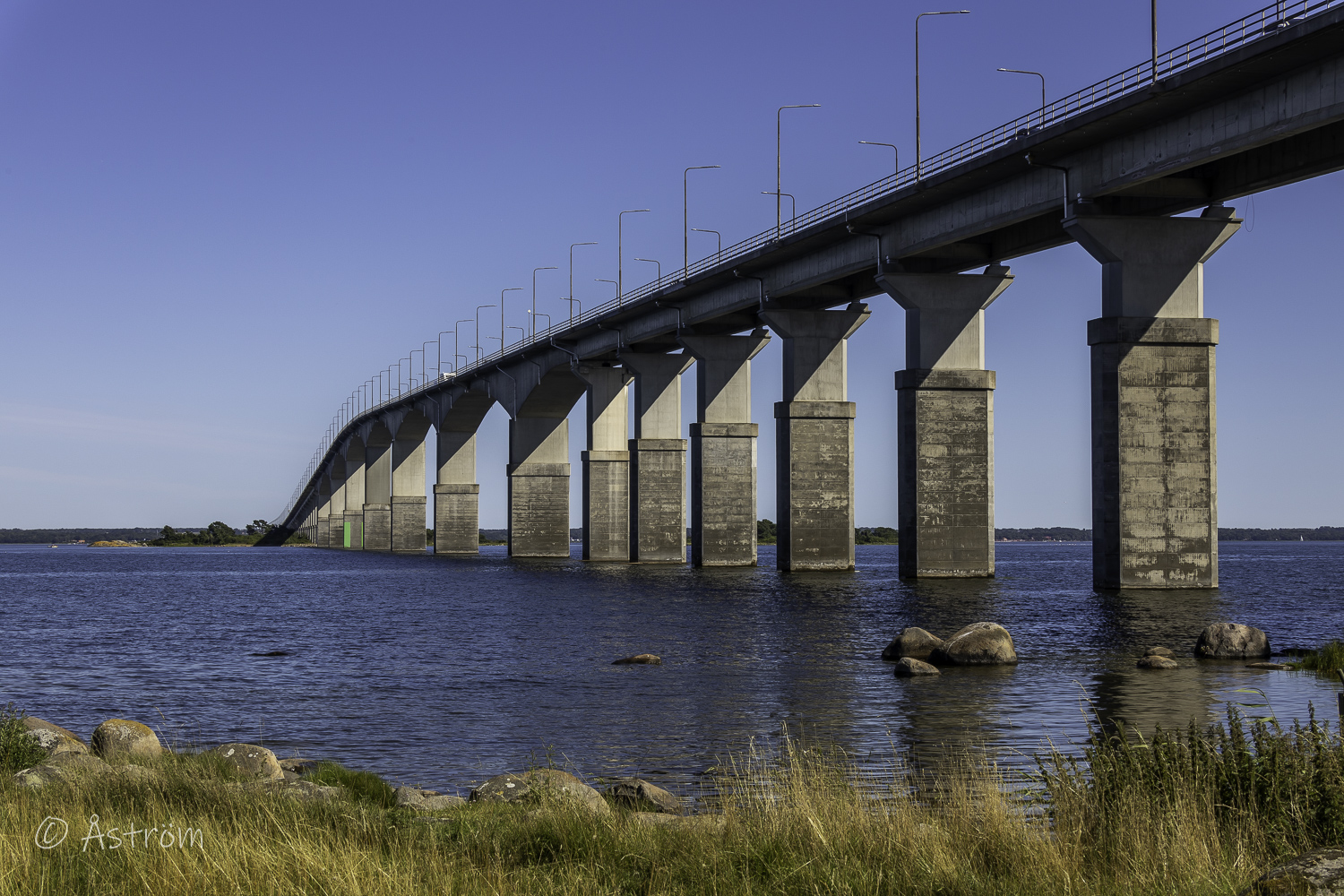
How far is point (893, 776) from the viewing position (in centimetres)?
1410

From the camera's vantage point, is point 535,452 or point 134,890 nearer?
point 134,890

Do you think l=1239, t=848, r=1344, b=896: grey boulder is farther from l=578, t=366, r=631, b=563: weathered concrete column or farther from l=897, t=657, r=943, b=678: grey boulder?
l=578, t=366, r=631, b=563: weathered concrete column

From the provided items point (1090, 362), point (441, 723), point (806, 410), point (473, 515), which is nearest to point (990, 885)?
point (441, 723)

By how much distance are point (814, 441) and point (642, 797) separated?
49.6 metres

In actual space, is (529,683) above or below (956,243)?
below

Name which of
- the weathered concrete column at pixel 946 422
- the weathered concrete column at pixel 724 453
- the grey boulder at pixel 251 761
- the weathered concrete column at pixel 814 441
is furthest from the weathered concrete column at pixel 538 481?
the grey boulder at pixel 251 761

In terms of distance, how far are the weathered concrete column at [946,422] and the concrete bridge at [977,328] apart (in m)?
0.08

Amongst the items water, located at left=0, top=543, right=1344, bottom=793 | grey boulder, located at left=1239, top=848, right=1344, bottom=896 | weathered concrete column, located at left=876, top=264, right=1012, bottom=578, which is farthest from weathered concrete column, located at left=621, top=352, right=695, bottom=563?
grey boulder, located at left=1239, top=848, right=1344, bottom=896

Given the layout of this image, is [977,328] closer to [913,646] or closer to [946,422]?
[946,422]

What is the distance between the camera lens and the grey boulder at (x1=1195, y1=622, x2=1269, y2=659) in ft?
83.3

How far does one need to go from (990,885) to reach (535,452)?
3540 inches

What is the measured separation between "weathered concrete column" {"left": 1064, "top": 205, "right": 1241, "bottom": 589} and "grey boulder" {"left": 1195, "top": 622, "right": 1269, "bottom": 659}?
1560 centimetres

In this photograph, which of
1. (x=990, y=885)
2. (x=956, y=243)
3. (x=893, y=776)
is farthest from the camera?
(x=956, y=243)

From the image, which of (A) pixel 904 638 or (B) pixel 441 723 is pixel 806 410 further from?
(B) pixel 441 723
